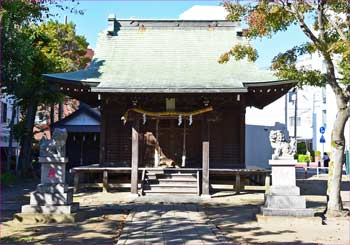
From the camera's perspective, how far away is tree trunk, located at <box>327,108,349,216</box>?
10.7m

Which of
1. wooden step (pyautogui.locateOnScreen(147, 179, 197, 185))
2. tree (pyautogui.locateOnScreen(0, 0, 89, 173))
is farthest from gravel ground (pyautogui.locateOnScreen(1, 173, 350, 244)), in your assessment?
tree (pyautogui.locateOnScreen(0, 0, 89, 173))

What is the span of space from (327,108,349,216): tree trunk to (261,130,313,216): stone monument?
1044 mm

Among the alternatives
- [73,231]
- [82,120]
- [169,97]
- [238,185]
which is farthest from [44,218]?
[82,120]

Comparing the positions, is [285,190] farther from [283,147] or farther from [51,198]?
[51,198]

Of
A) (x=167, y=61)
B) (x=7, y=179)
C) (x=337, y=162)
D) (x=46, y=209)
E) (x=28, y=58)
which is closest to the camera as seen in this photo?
(x=46, y=209)

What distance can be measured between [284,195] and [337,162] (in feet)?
5.88

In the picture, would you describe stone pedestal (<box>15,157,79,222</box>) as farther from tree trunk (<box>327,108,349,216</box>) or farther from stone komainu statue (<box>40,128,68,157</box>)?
tree trunk (<box>327,108,349,216</box>)

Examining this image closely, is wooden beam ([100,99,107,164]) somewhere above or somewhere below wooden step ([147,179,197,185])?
above

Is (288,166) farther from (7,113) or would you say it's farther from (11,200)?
(7,113)

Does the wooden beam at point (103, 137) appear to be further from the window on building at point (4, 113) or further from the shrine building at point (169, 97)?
the window on building at point (4, 113)

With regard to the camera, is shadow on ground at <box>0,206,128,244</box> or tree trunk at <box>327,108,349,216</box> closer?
shadow on ground at <box>0,206,128,244</box>

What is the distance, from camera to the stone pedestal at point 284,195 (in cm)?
1000

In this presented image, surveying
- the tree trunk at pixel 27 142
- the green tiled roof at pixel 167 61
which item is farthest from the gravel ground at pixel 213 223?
the tree trunk at pixel 27 142

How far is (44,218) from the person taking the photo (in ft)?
32.7
